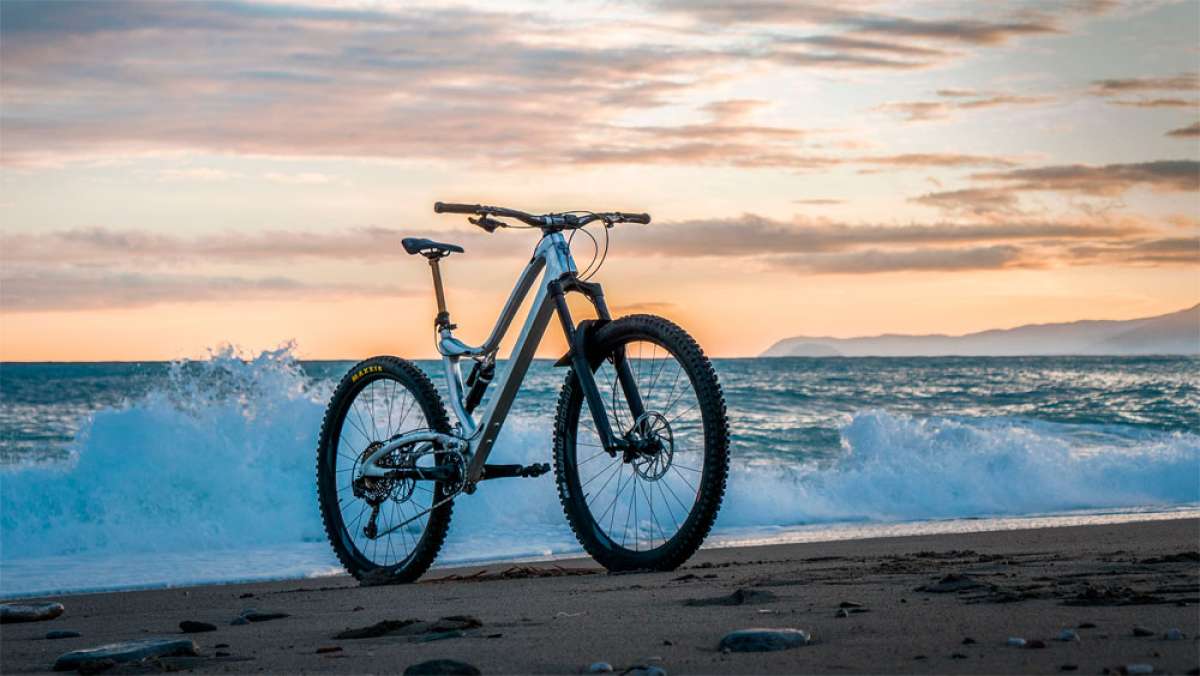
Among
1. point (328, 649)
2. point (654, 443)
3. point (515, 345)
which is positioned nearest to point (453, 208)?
point (515, 345)

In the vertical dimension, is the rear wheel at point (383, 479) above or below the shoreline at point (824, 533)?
above

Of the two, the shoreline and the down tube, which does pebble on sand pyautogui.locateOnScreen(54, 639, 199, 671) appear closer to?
the down tube

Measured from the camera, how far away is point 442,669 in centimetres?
348

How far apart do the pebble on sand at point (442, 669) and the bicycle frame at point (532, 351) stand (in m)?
2.09

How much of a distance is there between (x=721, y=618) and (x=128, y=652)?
1911mm

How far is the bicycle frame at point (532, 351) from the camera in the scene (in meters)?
5.74

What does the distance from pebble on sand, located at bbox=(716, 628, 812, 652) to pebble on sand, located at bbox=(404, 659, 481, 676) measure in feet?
2.39

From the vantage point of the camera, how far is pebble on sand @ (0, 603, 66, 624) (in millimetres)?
5432

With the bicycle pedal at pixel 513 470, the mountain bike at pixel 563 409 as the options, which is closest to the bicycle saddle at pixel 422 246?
the mountain bike at pixel 563 409

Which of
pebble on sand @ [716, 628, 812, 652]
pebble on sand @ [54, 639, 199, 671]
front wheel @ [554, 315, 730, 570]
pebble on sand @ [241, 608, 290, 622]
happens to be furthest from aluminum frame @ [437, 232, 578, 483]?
pebble on sand @ [716, 628, 812, 652]

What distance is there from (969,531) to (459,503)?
455cm

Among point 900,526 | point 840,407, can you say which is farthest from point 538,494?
point 840,407

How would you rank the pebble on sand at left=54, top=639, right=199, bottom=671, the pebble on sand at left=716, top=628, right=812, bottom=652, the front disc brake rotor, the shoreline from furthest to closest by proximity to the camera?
the shoreline, the front disc brake rotor, the pebble on sand at left=54, top=639, right=199, bottom=671, the pebble on sand at left=716, top=628, right=812, bottom=652

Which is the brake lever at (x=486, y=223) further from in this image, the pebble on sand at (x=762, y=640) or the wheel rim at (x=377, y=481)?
the pebble on sand at (x=762, y=640)
